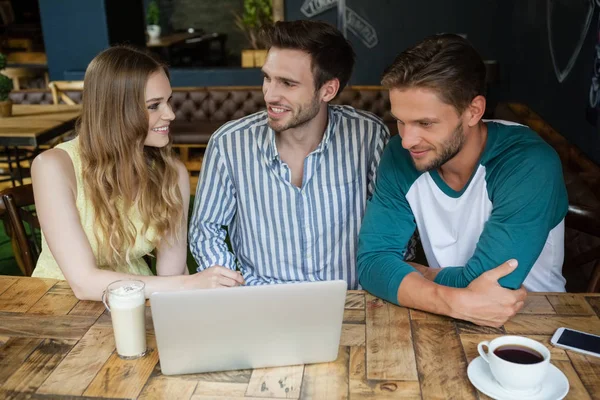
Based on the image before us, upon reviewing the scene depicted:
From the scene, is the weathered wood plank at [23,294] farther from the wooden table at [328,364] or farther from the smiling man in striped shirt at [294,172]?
the smiling man in striped shirt at [294,172]

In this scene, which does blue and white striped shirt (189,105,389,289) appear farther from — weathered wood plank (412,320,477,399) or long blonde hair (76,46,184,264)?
weathered wood plank (412,320,477,399)

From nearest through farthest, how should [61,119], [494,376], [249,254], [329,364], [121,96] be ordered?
[494,376] → [329,364] → [121,96] → [249,254] → [61,119]

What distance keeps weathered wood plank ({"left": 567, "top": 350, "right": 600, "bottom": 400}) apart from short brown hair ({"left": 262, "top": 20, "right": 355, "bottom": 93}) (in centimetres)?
108

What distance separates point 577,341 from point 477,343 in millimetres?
190

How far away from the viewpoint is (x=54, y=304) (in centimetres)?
141

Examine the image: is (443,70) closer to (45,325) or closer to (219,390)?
(219,390)

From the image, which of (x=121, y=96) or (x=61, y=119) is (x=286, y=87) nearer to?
(x=121, y=96)

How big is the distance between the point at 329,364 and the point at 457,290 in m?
0.34

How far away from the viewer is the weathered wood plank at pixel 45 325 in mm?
1263

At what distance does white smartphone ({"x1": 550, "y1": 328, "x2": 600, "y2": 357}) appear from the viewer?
1160 mm

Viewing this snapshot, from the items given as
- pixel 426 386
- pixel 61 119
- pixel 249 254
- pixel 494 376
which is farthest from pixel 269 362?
pixel 61 119

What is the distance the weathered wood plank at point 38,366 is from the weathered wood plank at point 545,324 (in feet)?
2.93

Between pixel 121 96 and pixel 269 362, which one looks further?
pixel 121 96

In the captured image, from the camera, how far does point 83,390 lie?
3.50 ft
